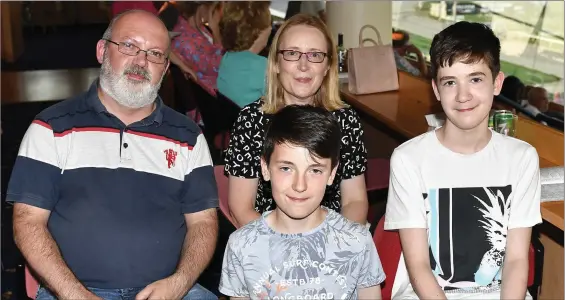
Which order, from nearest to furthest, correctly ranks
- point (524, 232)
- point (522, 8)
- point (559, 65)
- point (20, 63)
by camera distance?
point (524, 232) < point (559, 65) < point (522, 8) < point (20, 63)

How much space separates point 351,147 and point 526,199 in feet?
2.30

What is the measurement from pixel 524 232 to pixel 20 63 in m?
10.4

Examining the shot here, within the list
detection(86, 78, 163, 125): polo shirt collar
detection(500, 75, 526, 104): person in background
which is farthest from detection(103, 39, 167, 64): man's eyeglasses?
detection(500, 75, 526, 104): person in background

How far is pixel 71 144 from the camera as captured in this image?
101 inches

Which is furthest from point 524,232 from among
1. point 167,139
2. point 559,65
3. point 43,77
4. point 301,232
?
point 43,77

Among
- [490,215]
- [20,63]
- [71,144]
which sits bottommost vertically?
[20,63]

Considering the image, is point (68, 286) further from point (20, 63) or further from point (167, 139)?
point (20, 63)

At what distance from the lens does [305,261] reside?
2172 mm

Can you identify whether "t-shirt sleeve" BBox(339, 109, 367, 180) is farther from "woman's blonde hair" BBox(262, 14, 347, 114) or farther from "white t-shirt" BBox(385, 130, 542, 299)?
"white t-shirt" BBox(385, 130, 542, 299)

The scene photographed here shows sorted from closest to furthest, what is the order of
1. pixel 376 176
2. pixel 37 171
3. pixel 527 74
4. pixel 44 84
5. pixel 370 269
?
pixel 370 269
pixel 37 171
pixel 376 176
pixel 527 74
pixel 44 84

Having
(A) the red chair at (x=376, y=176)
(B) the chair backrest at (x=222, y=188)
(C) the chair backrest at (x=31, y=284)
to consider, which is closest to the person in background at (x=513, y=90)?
(A) the red chair at (x=376, y=176)

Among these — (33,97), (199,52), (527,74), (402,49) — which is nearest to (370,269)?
(199,52)

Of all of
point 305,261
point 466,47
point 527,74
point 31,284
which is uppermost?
point 466,47

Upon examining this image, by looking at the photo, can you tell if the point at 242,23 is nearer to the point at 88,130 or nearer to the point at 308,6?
the point at 88,130
